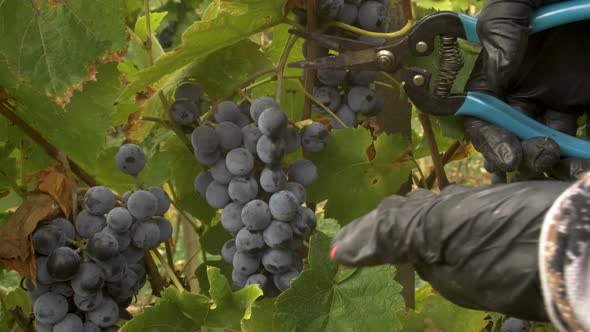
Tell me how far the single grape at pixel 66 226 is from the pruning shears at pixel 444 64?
28cm

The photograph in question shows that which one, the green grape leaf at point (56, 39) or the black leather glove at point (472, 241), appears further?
the green grape leaf at point (56, 39)

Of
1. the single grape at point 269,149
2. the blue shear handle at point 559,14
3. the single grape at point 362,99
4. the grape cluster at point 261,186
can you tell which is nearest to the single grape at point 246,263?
the grape cluster at point 261,186

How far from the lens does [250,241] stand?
74 centimetres

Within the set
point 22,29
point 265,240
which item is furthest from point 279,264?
point 22,29

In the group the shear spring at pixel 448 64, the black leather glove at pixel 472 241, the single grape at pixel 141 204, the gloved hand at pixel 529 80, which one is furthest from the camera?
the single grape at pixel 141 204

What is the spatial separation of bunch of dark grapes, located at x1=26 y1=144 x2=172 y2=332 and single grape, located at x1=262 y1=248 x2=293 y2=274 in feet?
0.43

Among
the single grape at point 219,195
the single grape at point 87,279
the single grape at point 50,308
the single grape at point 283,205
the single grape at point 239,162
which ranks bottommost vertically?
the single grape at point 50,308

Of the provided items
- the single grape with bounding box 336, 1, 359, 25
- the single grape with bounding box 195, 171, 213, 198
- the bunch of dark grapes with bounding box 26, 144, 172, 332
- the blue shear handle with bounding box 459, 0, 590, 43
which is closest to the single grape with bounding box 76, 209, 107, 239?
the bunch of dark grapes with bounding box 26, 144, 172, 332

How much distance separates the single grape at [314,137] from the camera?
780 millimetres

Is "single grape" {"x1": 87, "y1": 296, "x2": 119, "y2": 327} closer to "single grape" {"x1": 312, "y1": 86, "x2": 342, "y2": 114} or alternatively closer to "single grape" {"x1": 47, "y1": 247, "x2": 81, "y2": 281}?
"single grape" {"x1": 47, "y1": 247, "x2": 81, "y2": 281}

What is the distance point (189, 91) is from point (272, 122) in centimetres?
18

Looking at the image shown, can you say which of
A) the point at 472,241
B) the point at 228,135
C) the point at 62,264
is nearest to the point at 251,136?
the point at 228,135

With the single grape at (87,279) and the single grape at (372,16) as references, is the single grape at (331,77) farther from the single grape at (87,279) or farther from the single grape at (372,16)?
the single grape at (87,279)

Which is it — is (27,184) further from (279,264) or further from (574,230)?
(574,230)
